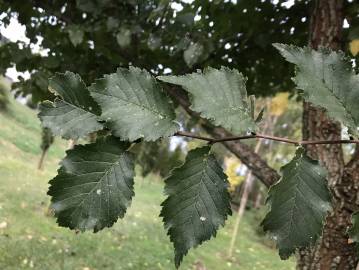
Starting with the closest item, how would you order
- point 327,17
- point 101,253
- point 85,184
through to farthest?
point 85,184
point 327,17
point 101,253

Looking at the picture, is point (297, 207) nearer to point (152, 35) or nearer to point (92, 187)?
point (92, 187)

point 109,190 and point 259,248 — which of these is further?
point 259,248

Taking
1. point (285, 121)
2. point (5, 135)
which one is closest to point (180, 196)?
point (5, 135)

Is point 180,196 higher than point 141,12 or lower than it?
lower

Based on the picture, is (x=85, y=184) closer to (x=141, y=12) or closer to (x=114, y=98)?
(x=114, y=98)

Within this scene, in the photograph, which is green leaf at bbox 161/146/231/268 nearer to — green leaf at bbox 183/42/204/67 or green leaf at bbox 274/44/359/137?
green leaf at bbox 274/44/359/137

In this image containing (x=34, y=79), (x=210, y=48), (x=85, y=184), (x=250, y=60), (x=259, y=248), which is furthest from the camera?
(x=259, y=248)

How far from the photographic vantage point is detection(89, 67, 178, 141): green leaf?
2.36 feet

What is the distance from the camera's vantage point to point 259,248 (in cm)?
1759

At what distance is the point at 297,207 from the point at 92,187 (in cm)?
33

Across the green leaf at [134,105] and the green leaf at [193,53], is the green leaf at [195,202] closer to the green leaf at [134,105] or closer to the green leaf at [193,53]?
the green leaf at [134,105]

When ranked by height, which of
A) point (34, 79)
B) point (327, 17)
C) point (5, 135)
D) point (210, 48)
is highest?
point (327, 17)

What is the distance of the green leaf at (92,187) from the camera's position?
0.71m

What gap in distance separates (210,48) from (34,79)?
1.20m
